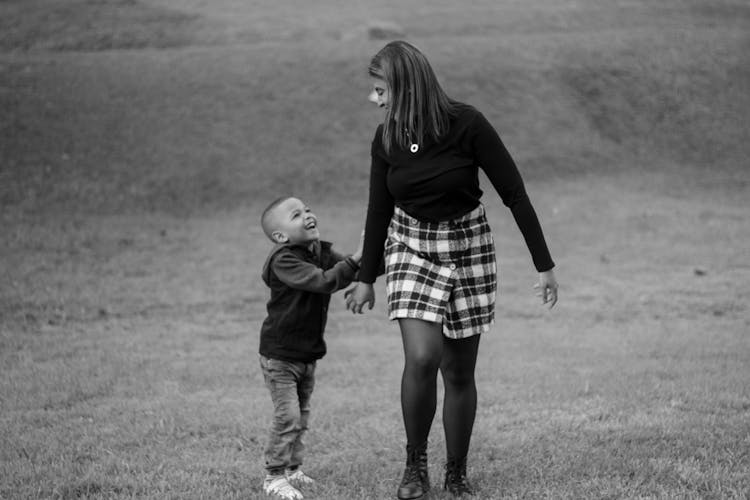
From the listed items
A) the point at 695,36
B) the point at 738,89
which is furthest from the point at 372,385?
the point at 695,36

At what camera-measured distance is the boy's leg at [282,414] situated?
4.22m

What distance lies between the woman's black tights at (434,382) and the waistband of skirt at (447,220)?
0.45 metres

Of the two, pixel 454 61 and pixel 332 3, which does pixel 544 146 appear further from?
pixel 332 3

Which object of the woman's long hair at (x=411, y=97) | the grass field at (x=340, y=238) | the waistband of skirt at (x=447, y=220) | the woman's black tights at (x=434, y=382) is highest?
the woman's long hair at (x=411, y=97)

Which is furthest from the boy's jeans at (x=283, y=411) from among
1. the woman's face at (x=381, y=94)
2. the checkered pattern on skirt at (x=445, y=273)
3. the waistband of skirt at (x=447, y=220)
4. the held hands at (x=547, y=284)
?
the woman's face at (x=381, y=94)

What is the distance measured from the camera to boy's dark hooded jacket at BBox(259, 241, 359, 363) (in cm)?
413

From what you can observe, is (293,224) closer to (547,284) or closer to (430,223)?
(430,223)

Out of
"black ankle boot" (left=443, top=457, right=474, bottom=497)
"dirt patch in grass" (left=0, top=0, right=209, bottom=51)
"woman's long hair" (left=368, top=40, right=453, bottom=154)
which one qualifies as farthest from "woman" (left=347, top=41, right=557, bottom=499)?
"dirt patch in grass" (left=0, top=0, right=209, bottom=51)

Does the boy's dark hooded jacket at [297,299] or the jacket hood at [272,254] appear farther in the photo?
the jacket hood at [272,254]

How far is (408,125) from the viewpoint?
3.82 meters

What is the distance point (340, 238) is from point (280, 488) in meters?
9.60

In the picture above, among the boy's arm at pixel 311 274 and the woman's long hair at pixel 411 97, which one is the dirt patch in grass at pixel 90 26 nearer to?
the boy's arm at pixel 311 274

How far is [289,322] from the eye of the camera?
4.25 m

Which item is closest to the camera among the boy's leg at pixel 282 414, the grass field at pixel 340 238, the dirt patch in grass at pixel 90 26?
the boy's leg at pixel 282 414
